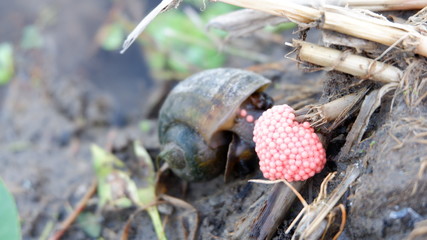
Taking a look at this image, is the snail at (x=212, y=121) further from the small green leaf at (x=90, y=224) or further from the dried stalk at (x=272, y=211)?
the small green leaf at (x=90, y=224)

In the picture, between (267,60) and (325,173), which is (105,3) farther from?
(325,173)

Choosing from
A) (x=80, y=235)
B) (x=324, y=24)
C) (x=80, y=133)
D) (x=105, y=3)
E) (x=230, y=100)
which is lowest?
(x=80, y=235)

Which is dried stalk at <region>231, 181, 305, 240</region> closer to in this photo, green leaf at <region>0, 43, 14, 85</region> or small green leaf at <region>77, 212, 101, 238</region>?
small green leaf at <region>77, 212, 101, 238</region>

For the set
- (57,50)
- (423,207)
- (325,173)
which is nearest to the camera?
(423,207)

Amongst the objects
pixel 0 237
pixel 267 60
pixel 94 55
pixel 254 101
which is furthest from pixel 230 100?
pixel 94 55

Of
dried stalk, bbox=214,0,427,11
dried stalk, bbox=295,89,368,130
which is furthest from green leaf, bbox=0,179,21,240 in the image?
dried stalk, bbox=214,0,427,11
